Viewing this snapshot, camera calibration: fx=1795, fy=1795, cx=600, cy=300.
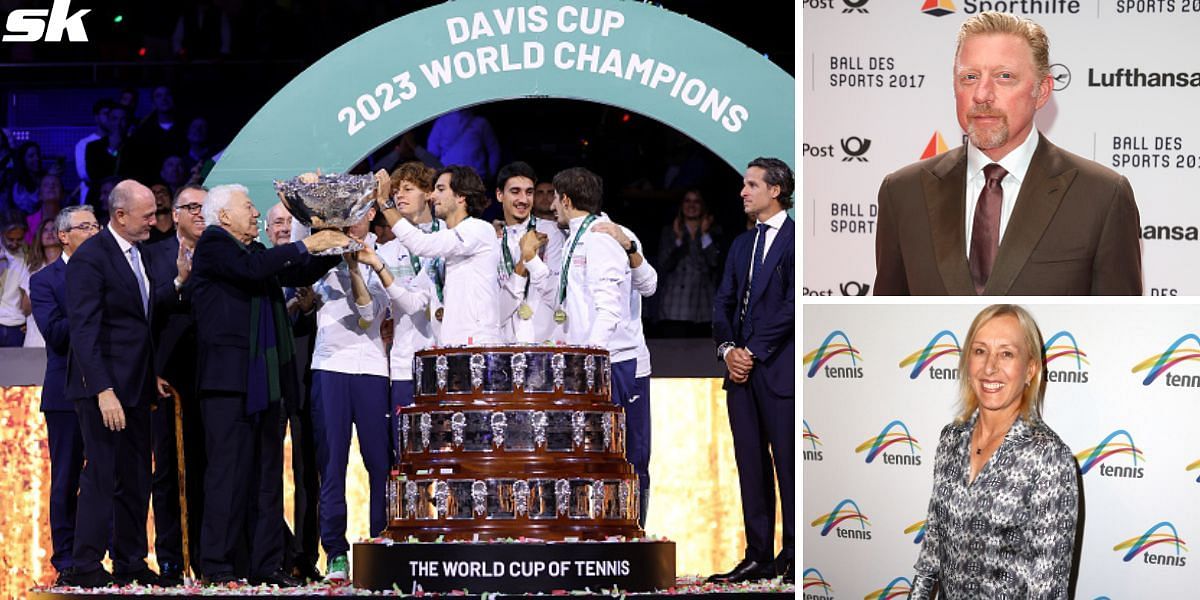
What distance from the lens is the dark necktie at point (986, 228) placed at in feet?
16.1

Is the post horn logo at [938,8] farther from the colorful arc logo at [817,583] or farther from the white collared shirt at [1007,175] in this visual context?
the colorful arc logo at [817,583]

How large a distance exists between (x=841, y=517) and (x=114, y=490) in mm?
3672

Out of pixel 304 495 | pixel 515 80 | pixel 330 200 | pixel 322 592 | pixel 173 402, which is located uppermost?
pixel 515 80

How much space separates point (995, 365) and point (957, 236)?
413mm

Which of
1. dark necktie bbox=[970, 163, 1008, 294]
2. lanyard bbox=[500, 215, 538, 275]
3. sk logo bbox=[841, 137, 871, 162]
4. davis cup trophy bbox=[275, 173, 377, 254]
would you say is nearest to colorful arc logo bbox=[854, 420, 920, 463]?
dark necktie bbox=[970, 163, 1008, 294]

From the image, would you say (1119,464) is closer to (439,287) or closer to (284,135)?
(439,287)

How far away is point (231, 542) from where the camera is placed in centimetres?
738

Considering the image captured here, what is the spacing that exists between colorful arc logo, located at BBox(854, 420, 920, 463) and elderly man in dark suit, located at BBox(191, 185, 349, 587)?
290cm

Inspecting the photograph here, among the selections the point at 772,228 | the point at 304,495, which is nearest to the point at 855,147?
the point at 772,228

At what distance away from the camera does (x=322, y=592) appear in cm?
701

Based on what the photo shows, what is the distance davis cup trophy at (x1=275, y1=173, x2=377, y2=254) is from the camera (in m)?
7.19

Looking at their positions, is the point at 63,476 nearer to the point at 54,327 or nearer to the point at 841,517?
the point at 54,327

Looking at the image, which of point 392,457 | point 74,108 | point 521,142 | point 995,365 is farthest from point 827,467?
point 74,108

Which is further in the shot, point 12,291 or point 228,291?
point 12,291
